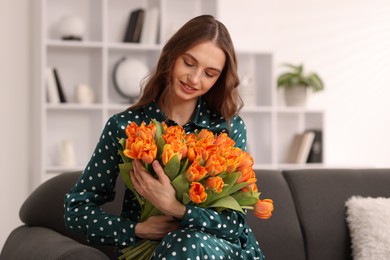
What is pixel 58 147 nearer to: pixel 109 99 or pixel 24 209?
pixel 109 99

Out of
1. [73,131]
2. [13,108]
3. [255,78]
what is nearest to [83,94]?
[73,131]

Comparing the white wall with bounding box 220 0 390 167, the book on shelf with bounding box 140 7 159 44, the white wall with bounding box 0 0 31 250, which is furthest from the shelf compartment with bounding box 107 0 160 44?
the white wall with bounding box 220 0 390 167

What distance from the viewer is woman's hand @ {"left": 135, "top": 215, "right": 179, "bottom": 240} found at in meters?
2.11

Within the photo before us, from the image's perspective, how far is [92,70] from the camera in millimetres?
5223

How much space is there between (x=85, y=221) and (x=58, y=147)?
2.98 m

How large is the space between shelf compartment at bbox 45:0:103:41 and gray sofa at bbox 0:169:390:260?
102 inches

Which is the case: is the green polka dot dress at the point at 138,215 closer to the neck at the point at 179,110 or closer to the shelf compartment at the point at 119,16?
the neck at the point at 179,110

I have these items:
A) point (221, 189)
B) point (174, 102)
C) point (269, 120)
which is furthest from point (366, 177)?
point (269, 120)

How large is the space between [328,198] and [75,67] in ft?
8.96

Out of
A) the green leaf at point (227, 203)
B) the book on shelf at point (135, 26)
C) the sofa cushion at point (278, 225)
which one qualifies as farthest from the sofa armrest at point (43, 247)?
the book on shelf at point (135, 26)

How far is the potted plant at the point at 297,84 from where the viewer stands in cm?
556

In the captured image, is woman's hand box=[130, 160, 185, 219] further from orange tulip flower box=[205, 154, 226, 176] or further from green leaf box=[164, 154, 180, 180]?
orange tulip flower box=[205, 154, 226, 176]

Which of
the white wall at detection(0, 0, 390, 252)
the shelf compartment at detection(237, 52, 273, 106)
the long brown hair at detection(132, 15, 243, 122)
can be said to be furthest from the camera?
the white wall at detection(0, 0, 390, 252)

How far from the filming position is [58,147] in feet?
17.0
